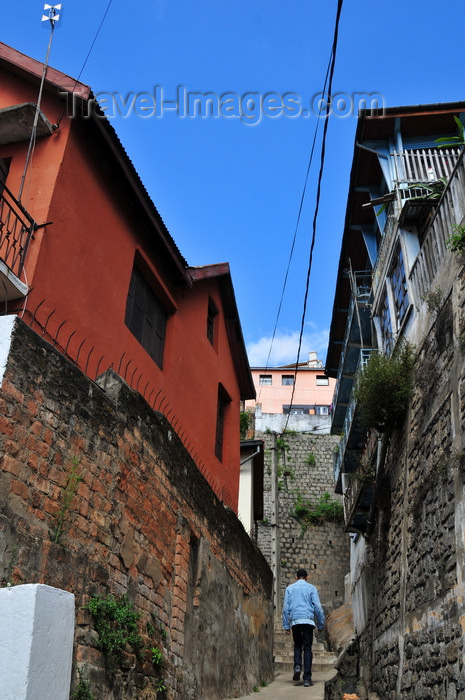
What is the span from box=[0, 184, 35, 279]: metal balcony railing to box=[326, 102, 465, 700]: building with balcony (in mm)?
4660

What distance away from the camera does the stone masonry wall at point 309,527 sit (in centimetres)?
2262

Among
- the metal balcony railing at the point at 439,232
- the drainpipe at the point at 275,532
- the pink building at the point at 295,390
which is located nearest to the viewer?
the metal balcony railing at the point at 439,232

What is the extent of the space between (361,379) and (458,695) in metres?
4.50

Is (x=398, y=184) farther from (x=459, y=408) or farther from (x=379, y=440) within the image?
(x=459, y=408)

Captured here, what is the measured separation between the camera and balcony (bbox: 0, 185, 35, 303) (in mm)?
5742

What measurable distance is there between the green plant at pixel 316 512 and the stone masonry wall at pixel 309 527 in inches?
6.4

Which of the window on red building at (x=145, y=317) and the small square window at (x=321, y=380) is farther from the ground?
the small square window at (x=321, y=380)

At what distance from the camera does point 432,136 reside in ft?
37.9

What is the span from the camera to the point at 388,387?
830 cm

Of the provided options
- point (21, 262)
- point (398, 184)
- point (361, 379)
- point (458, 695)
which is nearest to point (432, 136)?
point (398, 184)

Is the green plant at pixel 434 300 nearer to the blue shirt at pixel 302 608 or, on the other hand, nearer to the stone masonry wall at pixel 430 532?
the stone masonry wall at pixel 430 532

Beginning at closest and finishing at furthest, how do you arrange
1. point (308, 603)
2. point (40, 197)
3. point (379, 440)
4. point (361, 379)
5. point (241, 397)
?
point (40, 197)
point (361, 379)
point (308, 603)
point (379, 440)
point (241, 397)

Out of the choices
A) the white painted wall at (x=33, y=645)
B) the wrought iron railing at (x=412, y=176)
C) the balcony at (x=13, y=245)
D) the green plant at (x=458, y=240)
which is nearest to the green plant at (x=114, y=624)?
the white painted wall at (x=33, y=645)

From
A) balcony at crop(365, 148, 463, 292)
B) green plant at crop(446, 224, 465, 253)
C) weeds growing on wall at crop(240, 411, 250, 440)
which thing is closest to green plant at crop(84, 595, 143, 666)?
green plant at crop(446, 224, 465, 253)
